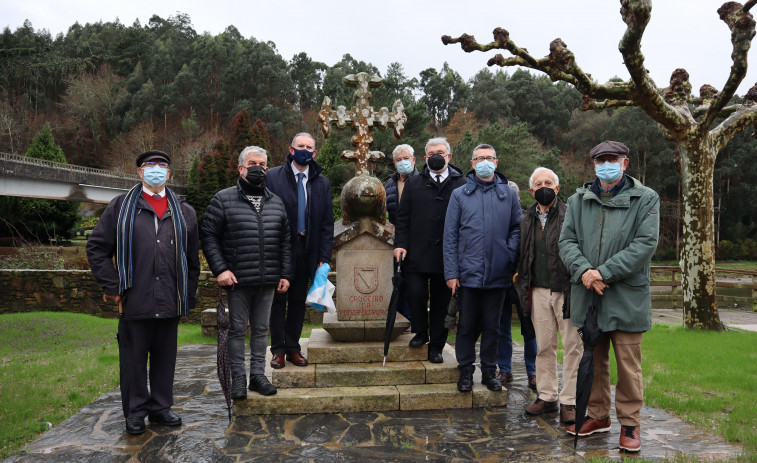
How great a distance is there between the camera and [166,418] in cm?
403

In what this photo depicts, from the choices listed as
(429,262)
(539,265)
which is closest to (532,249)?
(539,265)

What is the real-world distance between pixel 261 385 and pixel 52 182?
25.1 metres

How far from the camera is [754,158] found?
114ft

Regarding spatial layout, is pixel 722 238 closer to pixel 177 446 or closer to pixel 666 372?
pixel 666 372

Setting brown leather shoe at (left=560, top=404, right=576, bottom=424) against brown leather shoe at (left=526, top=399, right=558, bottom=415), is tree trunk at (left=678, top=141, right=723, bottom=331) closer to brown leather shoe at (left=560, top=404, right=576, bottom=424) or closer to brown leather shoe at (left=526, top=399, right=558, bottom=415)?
brown leather shoe at (left=526, top=399, right=558, bottom=415)

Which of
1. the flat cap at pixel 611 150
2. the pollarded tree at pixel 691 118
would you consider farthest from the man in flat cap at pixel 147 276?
the pollarded tree at pixel 691 118

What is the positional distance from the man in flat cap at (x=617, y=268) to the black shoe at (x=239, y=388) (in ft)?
8.63

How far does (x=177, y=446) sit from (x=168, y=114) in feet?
166

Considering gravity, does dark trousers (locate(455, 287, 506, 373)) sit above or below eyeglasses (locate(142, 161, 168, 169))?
below

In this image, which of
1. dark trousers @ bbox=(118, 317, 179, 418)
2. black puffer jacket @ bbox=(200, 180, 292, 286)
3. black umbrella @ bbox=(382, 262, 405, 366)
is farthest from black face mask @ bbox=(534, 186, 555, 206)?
dark trousers @ bbox=(118, 317, 179, 418)

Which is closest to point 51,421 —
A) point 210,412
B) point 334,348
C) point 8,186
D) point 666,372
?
point 210,412

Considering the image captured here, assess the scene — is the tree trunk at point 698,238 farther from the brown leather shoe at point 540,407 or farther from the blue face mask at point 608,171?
the blue face mask at point 608,171

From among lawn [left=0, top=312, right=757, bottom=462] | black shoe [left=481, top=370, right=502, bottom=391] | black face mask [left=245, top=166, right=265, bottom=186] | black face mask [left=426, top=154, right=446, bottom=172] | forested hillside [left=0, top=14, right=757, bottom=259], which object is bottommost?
lawn [left=0, top=312, right=757, bottom=462]

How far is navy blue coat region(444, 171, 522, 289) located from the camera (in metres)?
4.37
